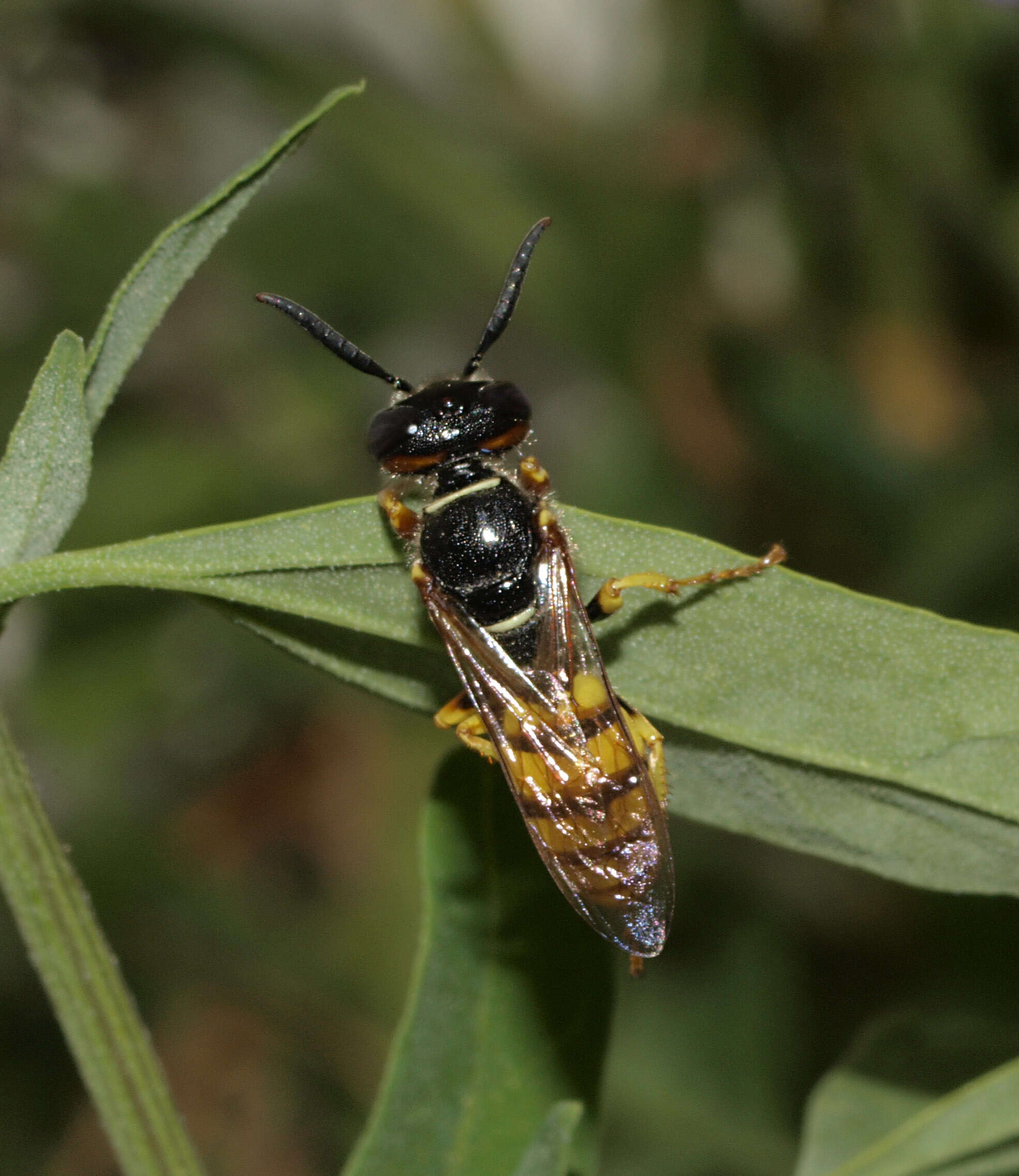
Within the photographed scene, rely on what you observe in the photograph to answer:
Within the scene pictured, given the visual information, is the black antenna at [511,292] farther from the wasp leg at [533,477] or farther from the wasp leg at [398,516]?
the wasp leg at [398,516]

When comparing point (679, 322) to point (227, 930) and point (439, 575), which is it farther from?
point (439, 575)

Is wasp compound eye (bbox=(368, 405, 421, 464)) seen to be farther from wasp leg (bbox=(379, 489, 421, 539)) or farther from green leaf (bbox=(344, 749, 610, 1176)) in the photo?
green leaf (bbox=(344, 749, 610, 1176))

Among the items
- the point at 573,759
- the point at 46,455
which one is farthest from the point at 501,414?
the point at 46,455


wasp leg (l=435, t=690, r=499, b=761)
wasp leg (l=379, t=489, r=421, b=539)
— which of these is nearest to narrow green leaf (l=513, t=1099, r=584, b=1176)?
wasp leg (l=435, t=690, r=499, b=761)

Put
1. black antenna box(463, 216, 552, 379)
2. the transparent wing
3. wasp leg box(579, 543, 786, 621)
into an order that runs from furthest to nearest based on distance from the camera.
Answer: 1. black antenna box(463, 216, 552, 379)
2. the transparent wing
3. wasp leg box(579, 543, 786, 621)

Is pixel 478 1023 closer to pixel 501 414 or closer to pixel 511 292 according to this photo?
pixel 501 414

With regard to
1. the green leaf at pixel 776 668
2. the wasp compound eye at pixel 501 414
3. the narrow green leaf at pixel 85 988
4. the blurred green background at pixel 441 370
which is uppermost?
the blurred green background at pixel 441 370

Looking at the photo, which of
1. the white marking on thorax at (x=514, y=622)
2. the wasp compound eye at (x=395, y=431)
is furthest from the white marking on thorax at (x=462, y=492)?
the white marking on thorax at (x=514, y=622)

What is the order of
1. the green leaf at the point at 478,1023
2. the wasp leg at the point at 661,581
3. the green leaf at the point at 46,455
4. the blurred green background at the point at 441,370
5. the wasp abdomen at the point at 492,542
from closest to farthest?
the green leaf at the point at 46,455, the wasp leg at the point at 661,581, the green leaf at the point at 478,1023, the wasp abdomen at the point at 492,542, the blurred green background at the point at 441,370
